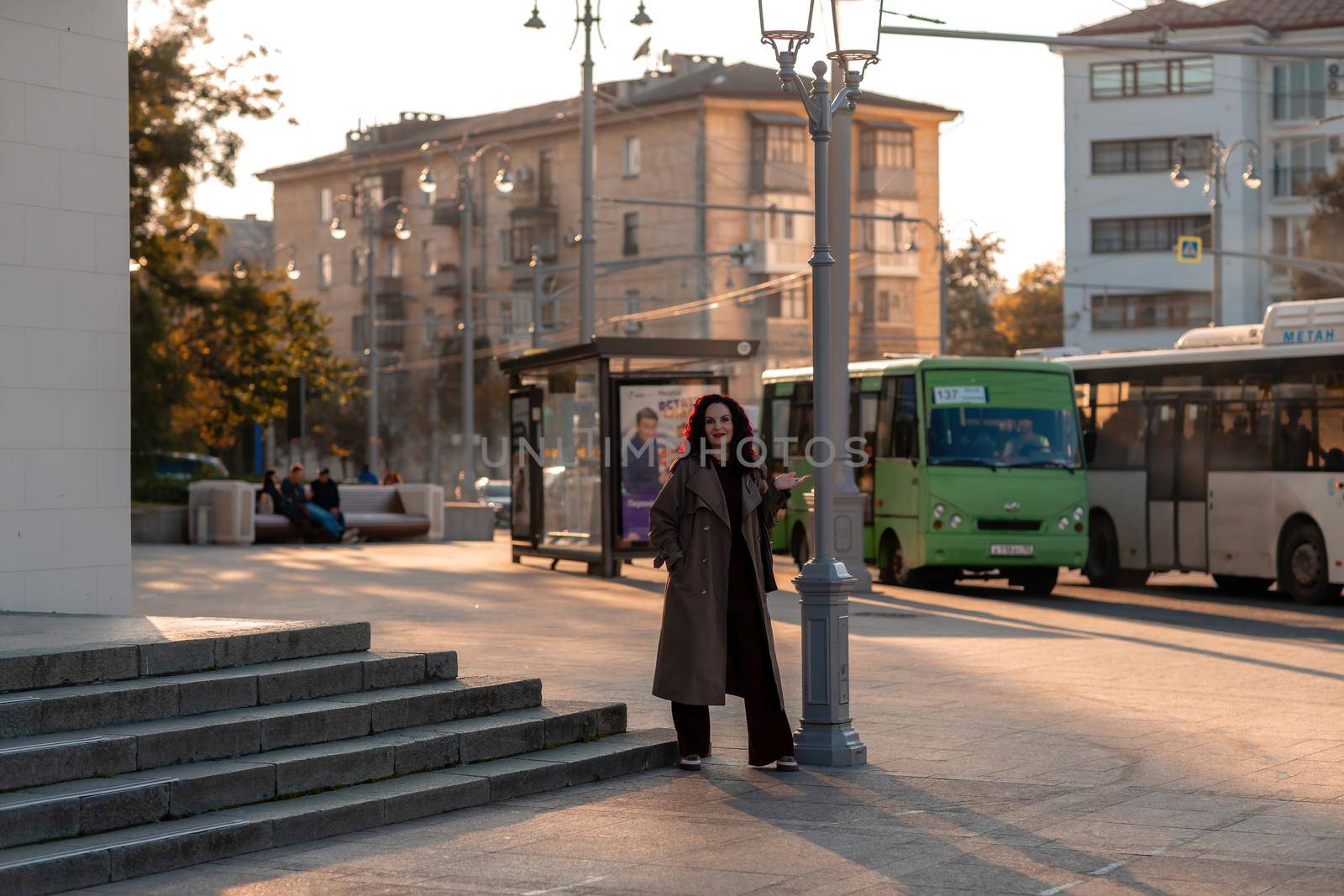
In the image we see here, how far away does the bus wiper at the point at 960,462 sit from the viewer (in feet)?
78.7

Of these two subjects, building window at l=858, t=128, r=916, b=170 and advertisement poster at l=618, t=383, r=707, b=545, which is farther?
building window at l=858, t=128, r=916, b=170

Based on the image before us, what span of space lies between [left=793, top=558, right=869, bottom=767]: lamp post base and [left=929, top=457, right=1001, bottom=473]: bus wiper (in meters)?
13.9

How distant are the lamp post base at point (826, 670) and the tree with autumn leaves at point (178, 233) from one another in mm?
26337

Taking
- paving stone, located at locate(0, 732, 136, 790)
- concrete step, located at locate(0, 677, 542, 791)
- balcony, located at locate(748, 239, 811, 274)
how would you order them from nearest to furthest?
paving stone, located at locate(0, 732, 136, 790) < concrete step, located at locate(0, 677, 542, 791) < balcony, located at locate(748, 239, 811, 274)

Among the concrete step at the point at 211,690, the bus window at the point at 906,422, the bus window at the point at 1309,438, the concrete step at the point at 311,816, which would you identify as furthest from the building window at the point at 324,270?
the concrete step at the point at 311,816

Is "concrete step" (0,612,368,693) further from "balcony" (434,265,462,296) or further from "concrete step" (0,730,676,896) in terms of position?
"balcony" (434,265,462,296)

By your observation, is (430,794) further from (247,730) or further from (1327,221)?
(1327,221)

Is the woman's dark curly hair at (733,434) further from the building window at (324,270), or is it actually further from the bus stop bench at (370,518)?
the building window at (324,270)

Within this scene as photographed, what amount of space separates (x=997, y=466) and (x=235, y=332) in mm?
19870

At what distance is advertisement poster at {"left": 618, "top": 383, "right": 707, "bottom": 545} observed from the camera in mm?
23516

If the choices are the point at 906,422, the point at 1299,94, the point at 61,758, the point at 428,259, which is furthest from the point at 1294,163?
the point at 61,758

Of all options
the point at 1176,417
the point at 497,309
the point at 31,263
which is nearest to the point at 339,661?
the point at 31,263

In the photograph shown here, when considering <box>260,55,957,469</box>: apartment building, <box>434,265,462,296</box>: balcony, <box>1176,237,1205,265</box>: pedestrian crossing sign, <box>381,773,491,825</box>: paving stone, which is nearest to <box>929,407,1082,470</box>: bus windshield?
<box>381,773,491,825</box>: paving stone

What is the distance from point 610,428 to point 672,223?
165 ft
